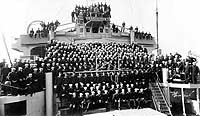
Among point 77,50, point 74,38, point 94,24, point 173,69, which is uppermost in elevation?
point 94,24

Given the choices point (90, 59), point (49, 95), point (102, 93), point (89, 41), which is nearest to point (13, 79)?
point (49, 95)

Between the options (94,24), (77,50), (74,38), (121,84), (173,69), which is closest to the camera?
(121,84)

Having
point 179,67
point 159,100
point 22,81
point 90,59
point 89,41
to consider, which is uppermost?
point 89,41

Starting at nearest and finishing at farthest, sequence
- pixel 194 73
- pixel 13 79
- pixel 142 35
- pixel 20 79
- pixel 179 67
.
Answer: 1. pixel 13 79
2. pixel 20 79
3. pixel 194 73
4. pixel 179 67
5. pixel 142 35

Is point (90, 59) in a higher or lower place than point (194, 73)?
higher

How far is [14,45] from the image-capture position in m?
17.5

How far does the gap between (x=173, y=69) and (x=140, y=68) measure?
1739 millimetres

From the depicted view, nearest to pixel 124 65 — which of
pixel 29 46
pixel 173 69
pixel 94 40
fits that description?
pixel 173 69

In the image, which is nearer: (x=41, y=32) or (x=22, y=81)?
(x=22, y=81)

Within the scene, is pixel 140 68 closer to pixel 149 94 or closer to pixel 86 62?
pixel 149 94

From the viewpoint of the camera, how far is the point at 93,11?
60.7 ft

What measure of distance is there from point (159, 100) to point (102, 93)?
2.89 metres

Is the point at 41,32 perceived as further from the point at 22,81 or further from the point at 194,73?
the point at 194,73

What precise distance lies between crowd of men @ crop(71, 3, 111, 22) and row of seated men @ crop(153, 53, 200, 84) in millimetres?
8380
